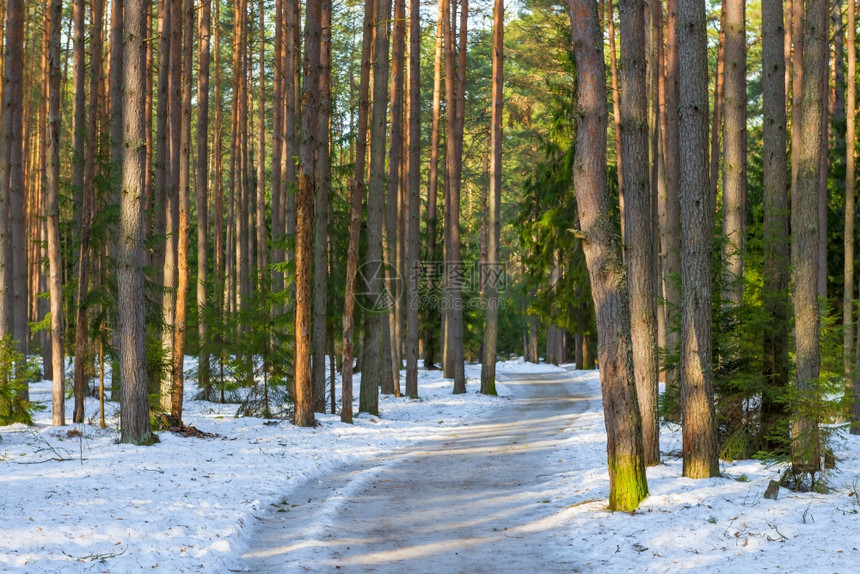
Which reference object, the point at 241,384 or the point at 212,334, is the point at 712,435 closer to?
the point at 241,384

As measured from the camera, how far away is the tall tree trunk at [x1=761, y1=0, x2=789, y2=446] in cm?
1070

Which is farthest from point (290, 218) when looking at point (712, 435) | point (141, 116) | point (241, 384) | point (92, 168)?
point (712, 435)

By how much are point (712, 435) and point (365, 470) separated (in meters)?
5.04

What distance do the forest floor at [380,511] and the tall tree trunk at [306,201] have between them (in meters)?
1.97

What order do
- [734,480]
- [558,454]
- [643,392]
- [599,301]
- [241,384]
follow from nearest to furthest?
[599,301], [734,480], [643,392], [558,454], [241,384]

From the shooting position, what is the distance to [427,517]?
838 cm

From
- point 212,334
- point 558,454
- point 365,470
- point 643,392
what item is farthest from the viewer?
point 212,334

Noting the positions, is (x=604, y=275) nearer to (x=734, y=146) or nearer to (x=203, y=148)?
(x=734, y=146)

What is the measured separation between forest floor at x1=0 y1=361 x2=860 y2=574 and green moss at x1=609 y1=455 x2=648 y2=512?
0.16 meters

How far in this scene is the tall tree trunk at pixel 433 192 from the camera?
2744cm

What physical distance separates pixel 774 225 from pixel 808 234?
1.57 meters

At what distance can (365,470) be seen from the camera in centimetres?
1149

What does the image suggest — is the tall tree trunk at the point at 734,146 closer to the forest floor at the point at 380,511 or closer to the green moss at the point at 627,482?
the forest floor at the point at 380,511

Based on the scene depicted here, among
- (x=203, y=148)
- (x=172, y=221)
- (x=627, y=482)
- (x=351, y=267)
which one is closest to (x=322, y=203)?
(x=351, y=267)
